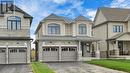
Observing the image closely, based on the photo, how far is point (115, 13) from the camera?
48375 mm

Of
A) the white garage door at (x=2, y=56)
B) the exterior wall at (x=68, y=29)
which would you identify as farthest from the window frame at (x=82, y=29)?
the white garage door at (x=2, y=56)

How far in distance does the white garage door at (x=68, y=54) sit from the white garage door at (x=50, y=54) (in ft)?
3.69

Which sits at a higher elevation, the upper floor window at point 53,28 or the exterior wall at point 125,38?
the upper floor window at point 53,28

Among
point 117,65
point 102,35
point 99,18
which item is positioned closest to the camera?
point 117,65

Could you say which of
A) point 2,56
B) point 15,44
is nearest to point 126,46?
point 15,44

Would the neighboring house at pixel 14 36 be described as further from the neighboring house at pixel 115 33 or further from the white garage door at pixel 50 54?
the neighboring house at pixel 115 33

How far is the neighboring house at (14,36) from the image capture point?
37.5m

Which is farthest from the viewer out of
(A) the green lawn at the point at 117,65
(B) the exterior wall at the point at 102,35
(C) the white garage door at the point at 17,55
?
(B) the exterior wall at the point at 102,35

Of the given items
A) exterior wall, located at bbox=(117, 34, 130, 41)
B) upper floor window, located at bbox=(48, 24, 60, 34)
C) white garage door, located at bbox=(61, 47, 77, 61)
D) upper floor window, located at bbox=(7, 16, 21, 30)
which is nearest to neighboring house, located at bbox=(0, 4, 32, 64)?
upper floor window, located at bbox=(7, 16, 21, 30)

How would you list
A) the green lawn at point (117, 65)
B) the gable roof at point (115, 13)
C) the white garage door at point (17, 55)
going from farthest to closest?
1. the gable roof at point (115, 13)
2. the white garage door at point (17, 55)
3. the green lawn at point (117, 65)

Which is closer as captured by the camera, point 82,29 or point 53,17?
point 53,17

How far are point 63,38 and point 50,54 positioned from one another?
3.30m

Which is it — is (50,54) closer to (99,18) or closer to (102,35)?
(102,35)

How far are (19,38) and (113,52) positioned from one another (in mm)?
16169
